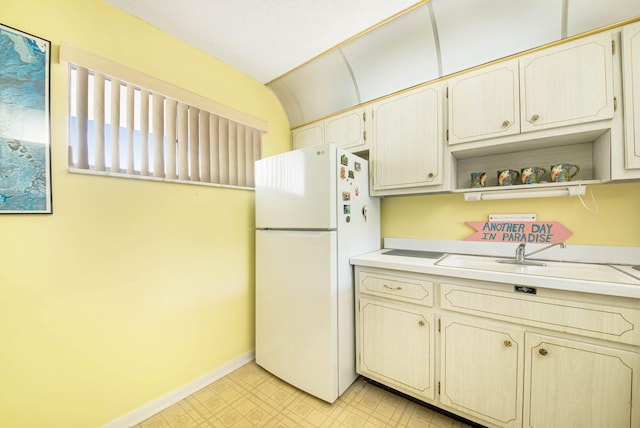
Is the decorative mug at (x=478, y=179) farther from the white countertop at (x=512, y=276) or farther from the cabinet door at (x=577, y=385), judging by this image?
the cabinet door at (x=577, y=385)

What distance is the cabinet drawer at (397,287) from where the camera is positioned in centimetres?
141

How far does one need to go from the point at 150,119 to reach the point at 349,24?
57.3 inches

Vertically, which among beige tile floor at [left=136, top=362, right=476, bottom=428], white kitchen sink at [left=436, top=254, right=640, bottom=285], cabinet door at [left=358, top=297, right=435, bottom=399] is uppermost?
white kitchen sink at [left=436, top=254, right=640, bottom=285]

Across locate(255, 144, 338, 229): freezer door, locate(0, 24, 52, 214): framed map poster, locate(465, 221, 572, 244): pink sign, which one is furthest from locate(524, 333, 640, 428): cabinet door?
locate(0, 24, 52, 214): framed map poster

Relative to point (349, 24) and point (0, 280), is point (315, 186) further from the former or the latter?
point (0, 280)

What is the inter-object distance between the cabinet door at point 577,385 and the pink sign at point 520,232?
2.36 feet

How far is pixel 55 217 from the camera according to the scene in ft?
3.93

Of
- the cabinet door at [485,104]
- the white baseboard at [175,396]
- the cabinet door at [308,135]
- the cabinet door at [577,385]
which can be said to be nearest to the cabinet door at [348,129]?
the cabinet door at [308,135]

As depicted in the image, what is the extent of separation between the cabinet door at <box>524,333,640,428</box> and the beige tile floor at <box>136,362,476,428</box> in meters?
0.48

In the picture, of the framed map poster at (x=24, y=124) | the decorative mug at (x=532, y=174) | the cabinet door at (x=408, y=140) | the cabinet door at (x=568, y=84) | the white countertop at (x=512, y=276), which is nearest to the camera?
the white countertop at (x=512, y=276)

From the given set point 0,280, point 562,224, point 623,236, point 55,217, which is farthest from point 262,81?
point 623,236

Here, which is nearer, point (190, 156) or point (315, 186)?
point (315, 186)

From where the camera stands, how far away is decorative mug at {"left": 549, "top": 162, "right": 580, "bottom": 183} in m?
1.42

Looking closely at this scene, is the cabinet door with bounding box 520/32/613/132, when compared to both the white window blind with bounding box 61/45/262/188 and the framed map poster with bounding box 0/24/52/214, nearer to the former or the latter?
the white window blind with bounding box 61/45/262/188
